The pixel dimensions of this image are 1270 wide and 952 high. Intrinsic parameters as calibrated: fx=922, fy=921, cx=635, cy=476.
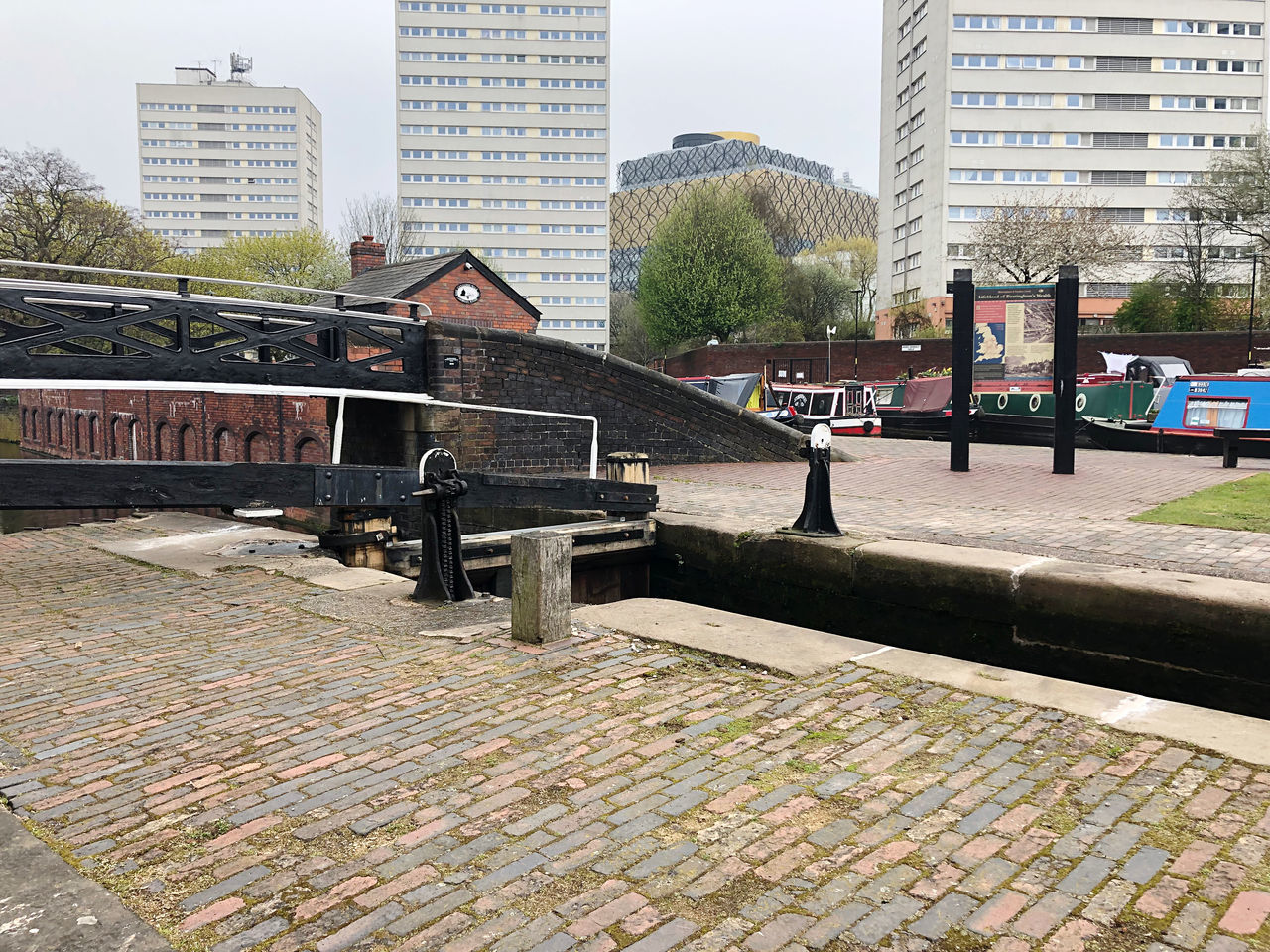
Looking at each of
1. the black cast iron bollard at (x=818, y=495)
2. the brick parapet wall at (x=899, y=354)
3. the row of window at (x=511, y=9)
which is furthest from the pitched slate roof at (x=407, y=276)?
the row of window at (x=511, y=9)

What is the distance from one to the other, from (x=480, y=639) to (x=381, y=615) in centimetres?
87

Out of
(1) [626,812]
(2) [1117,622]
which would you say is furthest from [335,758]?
(2) [1117,622]

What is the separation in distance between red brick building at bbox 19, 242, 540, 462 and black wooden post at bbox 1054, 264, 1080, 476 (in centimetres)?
975

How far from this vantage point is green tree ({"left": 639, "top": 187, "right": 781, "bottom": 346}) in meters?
45.8

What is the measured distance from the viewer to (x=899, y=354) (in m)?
40.3

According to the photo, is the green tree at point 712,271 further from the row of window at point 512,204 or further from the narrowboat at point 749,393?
the row of window at point 512,204

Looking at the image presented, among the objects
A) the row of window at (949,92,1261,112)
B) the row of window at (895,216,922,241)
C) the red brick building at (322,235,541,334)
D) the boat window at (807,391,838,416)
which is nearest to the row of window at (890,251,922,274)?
the row of window at (895,216,922,241)

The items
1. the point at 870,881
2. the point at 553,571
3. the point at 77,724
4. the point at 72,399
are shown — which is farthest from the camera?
the point at 72,399

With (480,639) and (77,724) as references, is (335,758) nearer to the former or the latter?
(77,724)

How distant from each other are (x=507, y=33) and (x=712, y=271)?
47.1 meters

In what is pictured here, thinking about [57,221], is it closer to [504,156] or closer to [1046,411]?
[1046,411]

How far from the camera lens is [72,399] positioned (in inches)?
1024

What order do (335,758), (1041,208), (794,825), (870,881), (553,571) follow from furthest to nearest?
(1041,208) < (553,571) < (335,758) < (794,825) < (870,881)

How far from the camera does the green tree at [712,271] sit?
45750 millimetres
